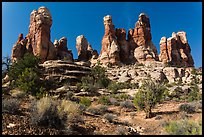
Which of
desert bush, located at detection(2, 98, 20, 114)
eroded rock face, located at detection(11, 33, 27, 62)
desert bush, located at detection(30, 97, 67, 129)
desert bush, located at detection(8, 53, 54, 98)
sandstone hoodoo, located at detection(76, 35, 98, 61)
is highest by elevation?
sandstone hoodoo, located at detection(76, 35, 98, 61)

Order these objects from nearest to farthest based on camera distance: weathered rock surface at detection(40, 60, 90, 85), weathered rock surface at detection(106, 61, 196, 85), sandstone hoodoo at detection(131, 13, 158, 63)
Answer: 1. weathered rock surface at detection(40, 60, 90, 85)
2. weathered rock surface at detection(106, 61, 196, 85)
3. sandstone hoodoo at detection(131, 13, 158, 63)

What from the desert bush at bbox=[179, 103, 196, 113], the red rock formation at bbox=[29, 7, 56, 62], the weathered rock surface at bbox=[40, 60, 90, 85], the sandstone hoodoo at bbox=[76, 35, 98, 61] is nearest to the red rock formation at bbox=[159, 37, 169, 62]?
the sandstone hoodoo at bbox=[76, 35, 98, 61]

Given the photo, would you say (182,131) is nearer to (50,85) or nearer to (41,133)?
(41,133)

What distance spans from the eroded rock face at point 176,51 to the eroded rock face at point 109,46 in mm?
14670

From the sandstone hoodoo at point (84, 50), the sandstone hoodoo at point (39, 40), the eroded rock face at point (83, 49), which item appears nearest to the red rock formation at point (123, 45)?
the sandstone hoodoo at point (84, 50)

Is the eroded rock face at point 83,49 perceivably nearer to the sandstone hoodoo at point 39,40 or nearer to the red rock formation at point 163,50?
the sandstone hoodoo at point 39,40

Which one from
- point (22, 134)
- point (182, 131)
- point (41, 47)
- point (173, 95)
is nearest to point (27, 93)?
point (22, 134)

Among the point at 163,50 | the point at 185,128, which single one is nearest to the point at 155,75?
the point at 163,50

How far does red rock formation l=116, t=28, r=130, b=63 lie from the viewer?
2446 inches

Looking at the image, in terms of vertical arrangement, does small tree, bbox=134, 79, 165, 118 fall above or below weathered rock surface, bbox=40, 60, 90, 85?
below

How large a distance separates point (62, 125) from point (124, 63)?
2103 inches

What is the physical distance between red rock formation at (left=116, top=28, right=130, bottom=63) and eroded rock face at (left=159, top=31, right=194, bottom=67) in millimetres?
10682

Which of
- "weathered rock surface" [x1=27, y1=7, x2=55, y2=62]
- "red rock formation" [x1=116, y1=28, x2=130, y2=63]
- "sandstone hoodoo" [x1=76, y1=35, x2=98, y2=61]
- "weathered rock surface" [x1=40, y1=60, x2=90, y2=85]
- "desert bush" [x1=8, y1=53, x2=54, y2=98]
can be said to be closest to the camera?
"desert bush" [x1=8, y1=53, x2=54, y2=98]

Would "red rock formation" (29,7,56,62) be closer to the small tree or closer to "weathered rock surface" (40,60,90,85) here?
"weathered rock surface" (40,60,90,85)
